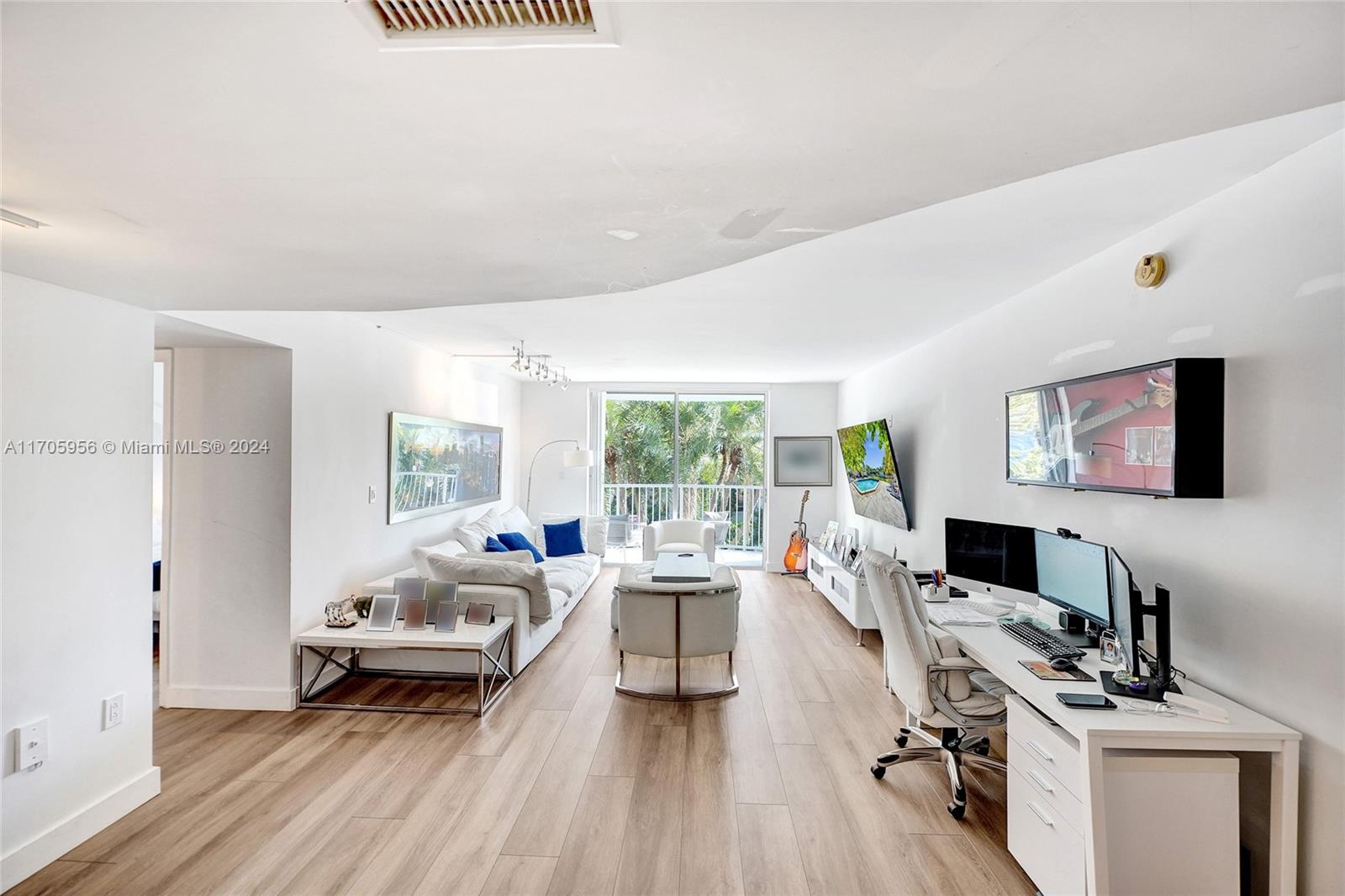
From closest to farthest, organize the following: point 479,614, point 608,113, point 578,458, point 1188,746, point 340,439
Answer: point 608,113 < point 1188,746 < point 479,614 < point 340,439 < point 578,458

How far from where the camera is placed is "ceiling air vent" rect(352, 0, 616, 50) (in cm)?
85

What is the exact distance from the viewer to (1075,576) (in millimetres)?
2705

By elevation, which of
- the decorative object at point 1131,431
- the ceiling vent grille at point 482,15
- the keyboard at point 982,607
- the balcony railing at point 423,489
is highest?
the ceiling vent grille at point 482,15

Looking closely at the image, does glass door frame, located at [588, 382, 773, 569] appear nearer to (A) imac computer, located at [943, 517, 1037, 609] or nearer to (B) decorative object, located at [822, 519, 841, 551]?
(B) decorative object, located at [822, 519, 841, 551]

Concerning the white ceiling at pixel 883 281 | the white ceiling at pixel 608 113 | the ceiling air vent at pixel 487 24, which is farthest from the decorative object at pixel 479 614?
the ceiling air vent at pixel 487 24

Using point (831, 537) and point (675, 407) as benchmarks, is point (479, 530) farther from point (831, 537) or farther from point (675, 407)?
point (831, 537)

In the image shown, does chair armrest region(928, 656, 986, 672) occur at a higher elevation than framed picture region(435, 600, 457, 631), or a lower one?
higher

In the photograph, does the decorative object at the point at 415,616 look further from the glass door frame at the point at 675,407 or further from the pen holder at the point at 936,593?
the glass door frame at the point at 675,407

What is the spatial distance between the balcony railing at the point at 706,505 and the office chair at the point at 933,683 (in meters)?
5.81

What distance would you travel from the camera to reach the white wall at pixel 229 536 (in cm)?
371

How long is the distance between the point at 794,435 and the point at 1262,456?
6.23 metres

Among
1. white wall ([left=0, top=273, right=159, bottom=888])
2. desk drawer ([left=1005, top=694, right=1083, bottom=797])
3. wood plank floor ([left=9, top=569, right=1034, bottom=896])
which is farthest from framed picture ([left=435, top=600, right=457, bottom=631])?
desk drawer ([left=1005, top=694, right=1083, bottom=797])

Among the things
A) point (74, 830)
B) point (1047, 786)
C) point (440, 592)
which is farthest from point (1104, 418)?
point (74, 830)

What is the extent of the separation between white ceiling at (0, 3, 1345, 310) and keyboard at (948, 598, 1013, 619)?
2625 millimetres
